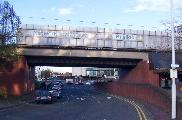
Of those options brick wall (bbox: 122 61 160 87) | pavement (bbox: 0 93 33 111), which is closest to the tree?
pavement (bbox: 0 93 33 111)

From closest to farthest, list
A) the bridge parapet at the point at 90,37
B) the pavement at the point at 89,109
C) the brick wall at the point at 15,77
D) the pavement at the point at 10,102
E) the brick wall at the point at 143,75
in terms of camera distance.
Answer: the pavement at the point at 89,109 → the pavement at the point at 10,102 → the brick wall at the point at 143,75 → the brick wall at the point at 15,77 → the bridge parapet at the point at 90,37

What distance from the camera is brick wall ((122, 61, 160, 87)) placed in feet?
208

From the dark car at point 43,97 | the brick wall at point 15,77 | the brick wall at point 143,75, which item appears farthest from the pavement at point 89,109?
the brick wall at point 15,77

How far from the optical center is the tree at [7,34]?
48.0m

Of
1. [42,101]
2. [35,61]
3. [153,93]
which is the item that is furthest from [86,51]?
[153,93]

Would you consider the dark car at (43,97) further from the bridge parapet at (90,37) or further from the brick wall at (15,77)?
the bridge parapet at (90,37)

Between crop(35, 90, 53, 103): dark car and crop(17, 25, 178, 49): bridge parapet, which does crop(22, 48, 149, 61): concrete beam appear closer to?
crop(17, 25, 178, 49): bridge parapet

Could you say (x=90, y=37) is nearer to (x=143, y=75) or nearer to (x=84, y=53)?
(x=84, y=53)

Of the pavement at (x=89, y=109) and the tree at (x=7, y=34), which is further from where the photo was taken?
the tree at (x=7, y=34)

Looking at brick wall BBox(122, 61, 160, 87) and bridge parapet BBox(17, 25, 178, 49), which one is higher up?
bridge parapet BBox(17, 25, 178, 49)

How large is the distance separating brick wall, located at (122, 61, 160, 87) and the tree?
64.0ft

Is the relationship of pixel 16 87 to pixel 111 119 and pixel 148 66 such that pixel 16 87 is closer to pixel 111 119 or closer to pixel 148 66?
pixel 148 66

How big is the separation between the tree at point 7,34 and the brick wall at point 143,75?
19496 millimetres

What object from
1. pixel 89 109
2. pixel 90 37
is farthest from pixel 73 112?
pixel 90 37
